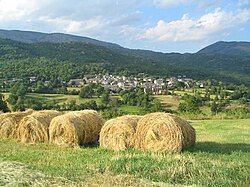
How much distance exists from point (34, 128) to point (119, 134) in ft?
11.5

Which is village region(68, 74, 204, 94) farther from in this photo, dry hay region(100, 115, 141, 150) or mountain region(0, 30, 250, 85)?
dry hay region(100, 115, 141, 150)

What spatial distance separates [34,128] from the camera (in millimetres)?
13516

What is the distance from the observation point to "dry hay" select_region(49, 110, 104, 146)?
12.6 metres

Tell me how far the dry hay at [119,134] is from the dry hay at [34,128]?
96.6 inches

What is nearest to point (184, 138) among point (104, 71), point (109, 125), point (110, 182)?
point (109, 125)

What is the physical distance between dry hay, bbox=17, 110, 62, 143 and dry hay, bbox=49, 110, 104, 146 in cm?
42

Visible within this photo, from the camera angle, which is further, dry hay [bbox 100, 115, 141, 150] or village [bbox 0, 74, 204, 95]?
village [bbox 0, 74, 204, 95]

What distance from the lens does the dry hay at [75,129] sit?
41.4 feet

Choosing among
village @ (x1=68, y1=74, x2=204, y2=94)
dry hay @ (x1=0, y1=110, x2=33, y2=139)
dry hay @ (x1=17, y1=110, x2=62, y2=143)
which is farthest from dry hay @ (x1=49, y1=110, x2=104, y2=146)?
village @ (x1=68, y1=74, x2=204, y2=94)

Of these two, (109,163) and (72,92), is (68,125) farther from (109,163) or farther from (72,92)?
(72,92)

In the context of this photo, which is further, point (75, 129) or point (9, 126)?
point (9, 126)

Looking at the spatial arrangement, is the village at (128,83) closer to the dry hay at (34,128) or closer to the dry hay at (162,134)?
the dry hay at (34,128)

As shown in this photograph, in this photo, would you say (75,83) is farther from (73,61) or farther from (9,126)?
(9,126)

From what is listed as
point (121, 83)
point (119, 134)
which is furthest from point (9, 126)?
point (121, 83)
